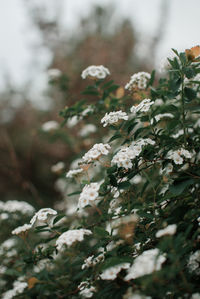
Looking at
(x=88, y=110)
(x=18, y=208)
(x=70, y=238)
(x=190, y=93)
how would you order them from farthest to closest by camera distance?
(x=18, y=208)
(x=88, y=110)
(x=190, y=93)
(x=70, y=238)

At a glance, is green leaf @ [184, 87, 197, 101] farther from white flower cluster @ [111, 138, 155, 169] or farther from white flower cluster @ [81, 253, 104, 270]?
white flower cluster @ [81, 253, 104, 270]

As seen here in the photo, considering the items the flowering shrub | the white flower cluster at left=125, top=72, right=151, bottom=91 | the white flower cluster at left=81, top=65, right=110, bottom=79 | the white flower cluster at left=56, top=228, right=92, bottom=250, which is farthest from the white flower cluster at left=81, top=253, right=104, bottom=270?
the white flower cluster at left=81, top=65, right=110, bottom=79

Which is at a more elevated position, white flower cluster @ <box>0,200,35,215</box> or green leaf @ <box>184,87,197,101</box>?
white flower cluster @ <box>0,200,35,215</box>

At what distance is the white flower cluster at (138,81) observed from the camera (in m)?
1.63

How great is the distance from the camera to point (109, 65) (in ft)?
19.5

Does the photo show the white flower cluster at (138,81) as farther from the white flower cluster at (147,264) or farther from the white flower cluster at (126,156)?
the white flower cluster at (147,264)

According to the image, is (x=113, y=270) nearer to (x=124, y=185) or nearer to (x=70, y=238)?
(x=70, y=238)

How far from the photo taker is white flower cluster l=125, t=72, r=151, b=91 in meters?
1.63

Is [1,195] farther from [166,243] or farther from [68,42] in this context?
[166,243]

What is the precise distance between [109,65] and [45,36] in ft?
7.84

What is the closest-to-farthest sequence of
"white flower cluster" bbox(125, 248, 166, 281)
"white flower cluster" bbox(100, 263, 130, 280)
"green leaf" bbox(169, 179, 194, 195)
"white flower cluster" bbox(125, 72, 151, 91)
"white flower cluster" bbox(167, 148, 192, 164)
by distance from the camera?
"white flower cluster" bbox(125, 248, 166, 281) < "white flower cluster" bbox(100, 263, 130, 280) < "green leaf" bbox(169, 179, 194, 195) < "white flower cluster" bbox(167, 148, 192, 164) < "white flower cluster" bbox(125, 72, 151, 91)

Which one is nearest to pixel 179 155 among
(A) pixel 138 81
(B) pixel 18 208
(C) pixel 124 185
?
(C) pixel 124 185

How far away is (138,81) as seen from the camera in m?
1.65

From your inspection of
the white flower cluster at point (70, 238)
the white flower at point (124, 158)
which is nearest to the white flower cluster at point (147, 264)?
the white flower cluster at point (70, 238)
